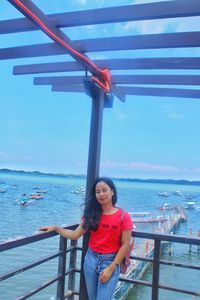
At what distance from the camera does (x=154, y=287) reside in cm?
243

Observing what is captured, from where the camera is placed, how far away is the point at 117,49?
197 cm

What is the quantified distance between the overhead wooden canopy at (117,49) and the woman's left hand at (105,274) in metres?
1.26

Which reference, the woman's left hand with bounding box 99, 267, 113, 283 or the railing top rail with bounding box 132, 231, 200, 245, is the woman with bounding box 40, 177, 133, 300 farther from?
the railing top rail with bounding box 132, 231, 200, 245

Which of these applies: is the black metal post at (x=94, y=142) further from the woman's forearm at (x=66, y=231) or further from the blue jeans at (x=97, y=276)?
the blue jeans at (x=97, y=276)

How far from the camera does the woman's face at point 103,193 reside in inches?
83.1

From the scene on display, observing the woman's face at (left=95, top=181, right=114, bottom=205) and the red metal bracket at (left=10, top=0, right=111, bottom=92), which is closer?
the red metal bracket at (left=10, top=0, right=111, bottom=92)

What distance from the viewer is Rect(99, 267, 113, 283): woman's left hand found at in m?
1.97

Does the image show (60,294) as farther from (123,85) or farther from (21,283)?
(21,283)

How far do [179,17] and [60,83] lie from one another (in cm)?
127

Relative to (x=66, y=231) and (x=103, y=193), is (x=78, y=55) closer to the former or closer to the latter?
(x=103, y=193)

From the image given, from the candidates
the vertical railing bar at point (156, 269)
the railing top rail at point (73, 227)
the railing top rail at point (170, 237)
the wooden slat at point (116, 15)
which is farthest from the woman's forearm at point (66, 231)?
the wooden slat at point (116, 15)

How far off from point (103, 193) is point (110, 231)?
0.24 m

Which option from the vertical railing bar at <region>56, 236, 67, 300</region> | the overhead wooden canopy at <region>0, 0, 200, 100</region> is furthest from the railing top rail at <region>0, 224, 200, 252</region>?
the overhead wooden canopy at <region>0, 0, 200, 100</region>

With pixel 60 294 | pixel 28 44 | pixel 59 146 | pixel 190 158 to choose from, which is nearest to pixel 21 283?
pixel 60 294
